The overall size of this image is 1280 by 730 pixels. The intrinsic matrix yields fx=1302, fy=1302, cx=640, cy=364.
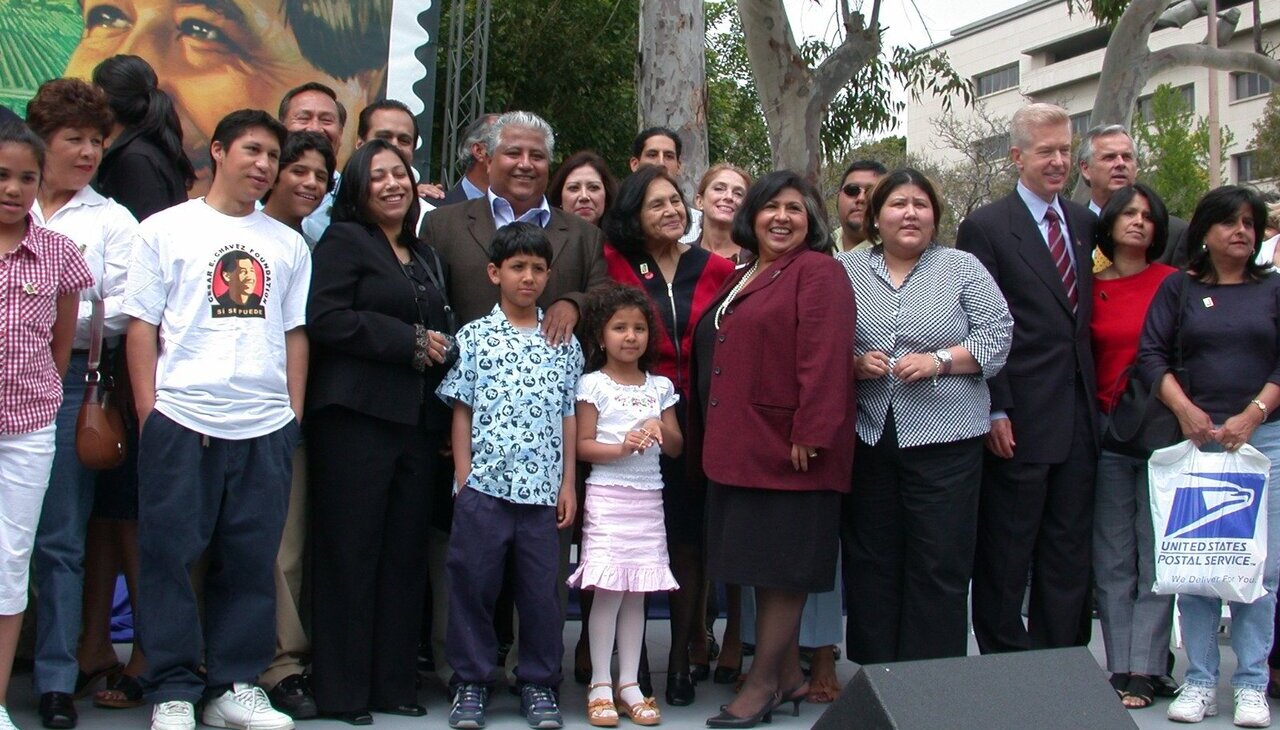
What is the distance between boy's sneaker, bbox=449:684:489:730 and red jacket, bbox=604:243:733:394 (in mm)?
1311

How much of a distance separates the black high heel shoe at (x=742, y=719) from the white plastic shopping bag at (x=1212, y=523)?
1503 millimetres

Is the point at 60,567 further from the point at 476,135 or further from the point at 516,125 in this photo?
the point at 476,135

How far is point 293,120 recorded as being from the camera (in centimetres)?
535

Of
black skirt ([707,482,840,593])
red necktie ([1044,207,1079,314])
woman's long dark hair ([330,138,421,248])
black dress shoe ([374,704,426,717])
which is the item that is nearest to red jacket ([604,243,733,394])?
black skirt ([707,482,840,593])

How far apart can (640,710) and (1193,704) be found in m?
2.04

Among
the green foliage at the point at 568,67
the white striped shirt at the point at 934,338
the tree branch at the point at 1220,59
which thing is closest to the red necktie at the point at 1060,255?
the white striped shirt at the point at 934,338

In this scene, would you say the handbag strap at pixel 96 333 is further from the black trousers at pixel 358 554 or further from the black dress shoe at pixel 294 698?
the black dress shoe at pixel 294 698

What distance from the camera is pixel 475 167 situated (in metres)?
5.57

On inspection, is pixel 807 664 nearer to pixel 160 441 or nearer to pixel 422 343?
pixel 422 343

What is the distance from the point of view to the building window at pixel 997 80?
58688mm

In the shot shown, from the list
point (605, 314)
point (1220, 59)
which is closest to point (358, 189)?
point (605, 314)

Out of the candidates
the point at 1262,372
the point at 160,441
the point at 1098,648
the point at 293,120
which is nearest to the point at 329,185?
the point at 293,120

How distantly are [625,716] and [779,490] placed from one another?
1.03 meters

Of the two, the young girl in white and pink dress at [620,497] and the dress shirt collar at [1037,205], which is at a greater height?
the dress shirt collar at [1037,205]
